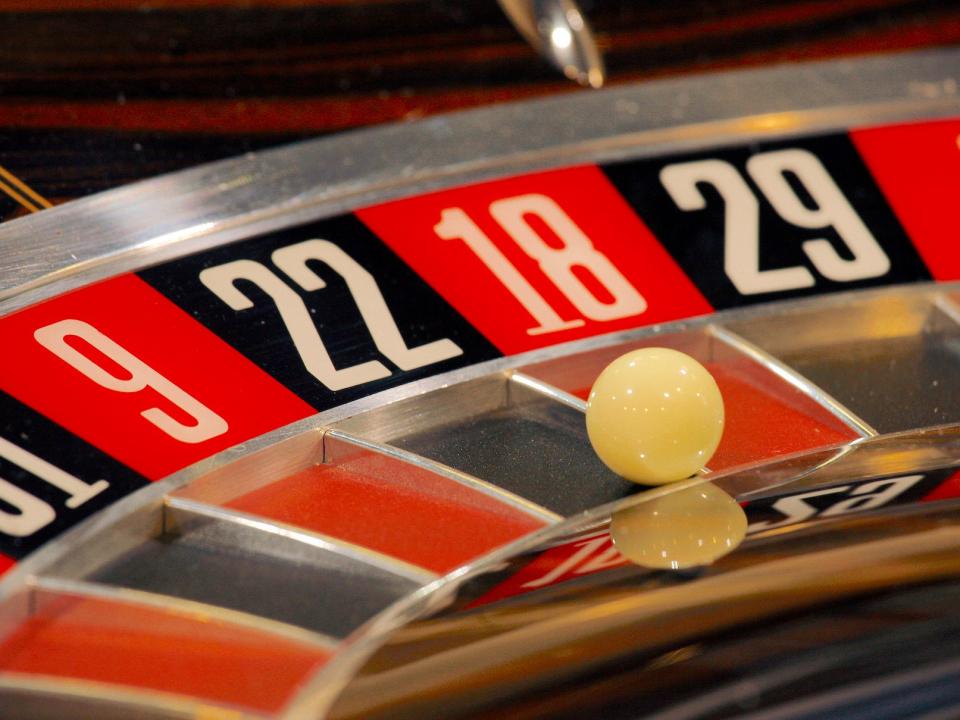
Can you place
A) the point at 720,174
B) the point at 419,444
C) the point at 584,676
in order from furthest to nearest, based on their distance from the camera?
the point at 720,174 → the point at 419,444 → the point at 584,676

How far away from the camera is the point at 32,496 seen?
2055mm

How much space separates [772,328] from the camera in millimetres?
2635

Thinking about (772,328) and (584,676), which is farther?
(772,328)

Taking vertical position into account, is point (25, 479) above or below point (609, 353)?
below

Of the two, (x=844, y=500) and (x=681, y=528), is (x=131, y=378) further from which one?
(x=844, y=500)

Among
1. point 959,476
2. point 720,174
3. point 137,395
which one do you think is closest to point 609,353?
point 720,174

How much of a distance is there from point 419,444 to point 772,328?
2.82 ft

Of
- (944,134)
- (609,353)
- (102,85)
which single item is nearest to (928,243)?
(944,134)

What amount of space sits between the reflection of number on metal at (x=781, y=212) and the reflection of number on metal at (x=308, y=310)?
687 millimetres

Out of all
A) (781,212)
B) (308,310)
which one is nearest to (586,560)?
(308,310)

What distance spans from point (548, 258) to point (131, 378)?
0.92m

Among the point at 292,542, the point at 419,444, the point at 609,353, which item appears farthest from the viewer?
the point at 609,353

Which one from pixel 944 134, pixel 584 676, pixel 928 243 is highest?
pixel 944 134

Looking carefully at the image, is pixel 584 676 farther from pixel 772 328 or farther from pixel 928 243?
pixel 928 243
